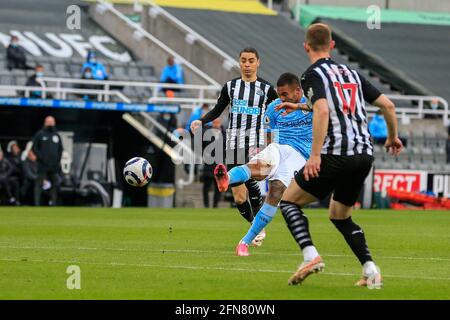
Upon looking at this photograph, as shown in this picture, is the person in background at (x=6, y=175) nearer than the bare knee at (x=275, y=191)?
No

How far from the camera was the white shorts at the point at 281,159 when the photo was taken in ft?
44.6

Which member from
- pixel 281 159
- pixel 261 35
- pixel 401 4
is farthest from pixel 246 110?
pixel 401 4

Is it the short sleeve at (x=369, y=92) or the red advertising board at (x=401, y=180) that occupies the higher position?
the short sleeve at (x=369, y=92)

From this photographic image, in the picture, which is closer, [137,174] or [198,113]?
[137,174]

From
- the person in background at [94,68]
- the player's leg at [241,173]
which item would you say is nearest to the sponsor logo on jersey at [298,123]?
the player's leg at [241,173]

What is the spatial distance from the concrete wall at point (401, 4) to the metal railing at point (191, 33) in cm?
780

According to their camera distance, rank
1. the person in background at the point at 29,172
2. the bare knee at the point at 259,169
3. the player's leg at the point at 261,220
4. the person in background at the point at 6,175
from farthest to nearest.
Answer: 1. the person in background at the point at 29,172
2. the person in background at the point at 6,175
3. the bare knee at the point at 259,169
4. the player's leg at the point at 261,220

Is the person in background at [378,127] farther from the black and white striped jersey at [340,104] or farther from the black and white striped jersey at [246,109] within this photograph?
the black and white striped jersey at [340,104]

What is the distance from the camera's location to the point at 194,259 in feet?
41.5

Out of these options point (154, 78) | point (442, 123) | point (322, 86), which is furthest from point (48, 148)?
point (322, 86)

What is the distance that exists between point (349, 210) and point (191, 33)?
2643cm

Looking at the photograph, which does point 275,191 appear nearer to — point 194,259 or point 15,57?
point 194,259

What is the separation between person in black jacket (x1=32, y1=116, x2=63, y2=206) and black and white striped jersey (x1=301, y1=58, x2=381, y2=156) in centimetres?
1786

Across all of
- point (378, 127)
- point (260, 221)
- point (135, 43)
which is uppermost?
point (135, 43)
